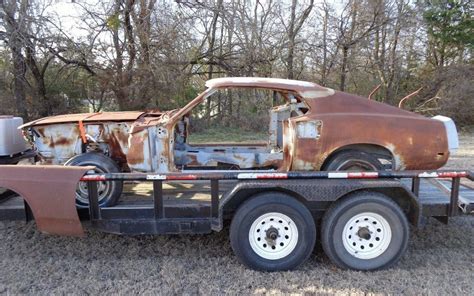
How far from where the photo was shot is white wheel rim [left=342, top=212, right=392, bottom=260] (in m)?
3.45

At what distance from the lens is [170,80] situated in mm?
12734

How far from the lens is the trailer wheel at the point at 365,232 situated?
3.42 meters

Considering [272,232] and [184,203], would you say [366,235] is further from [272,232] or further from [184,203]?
[184,203]

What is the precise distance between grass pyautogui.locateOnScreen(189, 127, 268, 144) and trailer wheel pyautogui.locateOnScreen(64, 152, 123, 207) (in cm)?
758

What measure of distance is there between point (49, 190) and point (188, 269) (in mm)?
1420

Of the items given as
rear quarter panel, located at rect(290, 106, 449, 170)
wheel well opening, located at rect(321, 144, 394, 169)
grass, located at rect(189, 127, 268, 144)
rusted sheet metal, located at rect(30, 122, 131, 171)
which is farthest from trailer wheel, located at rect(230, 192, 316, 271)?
grass, located at rect(189, 127, 268, 144)

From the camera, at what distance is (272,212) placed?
340cm

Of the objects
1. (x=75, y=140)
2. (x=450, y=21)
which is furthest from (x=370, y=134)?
(x=450, y=21)

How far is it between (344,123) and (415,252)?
59.0 inches

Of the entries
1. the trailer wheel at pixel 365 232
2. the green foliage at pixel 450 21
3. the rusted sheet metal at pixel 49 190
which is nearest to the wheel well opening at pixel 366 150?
the trailer wheel at pixel 365 232

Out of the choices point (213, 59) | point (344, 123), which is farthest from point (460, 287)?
point (213, 59)

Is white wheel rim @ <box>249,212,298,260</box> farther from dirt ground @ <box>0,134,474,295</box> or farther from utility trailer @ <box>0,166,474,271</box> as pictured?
dirt ground @ <box>0,134,474,295</box>

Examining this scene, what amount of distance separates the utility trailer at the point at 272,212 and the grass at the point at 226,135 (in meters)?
8.34

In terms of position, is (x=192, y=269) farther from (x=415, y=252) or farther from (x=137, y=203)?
(x=415, y=252)
